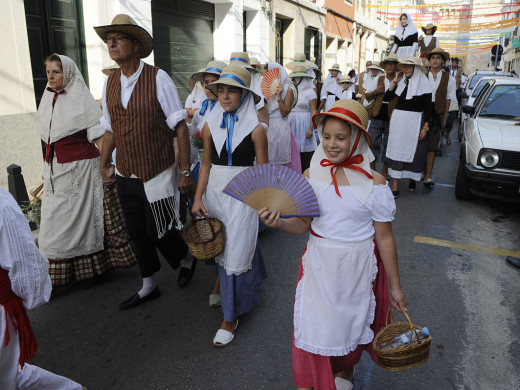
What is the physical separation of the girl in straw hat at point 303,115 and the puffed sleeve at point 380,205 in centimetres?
443

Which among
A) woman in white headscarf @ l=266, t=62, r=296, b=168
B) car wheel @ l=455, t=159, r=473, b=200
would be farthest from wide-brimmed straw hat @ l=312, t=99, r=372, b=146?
car wheel @ l=455, t=159, r=473, b=200

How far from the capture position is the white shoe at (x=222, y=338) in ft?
10.6

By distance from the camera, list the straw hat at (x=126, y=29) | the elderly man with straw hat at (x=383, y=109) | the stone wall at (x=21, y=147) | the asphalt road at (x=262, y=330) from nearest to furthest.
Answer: the asphalt road at (x=262, y=330) < the straw hat at (x=126, y=29) < the stone wall at (x=21, y=147) < the elderly man with straw hat at (x=383, y=109)

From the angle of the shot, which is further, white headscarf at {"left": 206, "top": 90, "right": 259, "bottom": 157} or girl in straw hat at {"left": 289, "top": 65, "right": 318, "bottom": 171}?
girl in straw hat at {"left": 289, "top": 65, "right": 318, "bottom": 171}

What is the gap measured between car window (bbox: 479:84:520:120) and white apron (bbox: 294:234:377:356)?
5973mm

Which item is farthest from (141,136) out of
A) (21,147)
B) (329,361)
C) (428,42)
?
(428,42)

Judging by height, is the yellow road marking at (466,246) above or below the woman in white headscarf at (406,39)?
below

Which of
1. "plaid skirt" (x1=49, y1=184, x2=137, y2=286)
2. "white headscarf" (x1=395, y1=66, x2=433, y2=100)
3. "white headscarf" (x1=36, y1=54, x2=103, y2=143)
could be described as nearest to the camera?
"white headscarf" (x1=36, y1=54, x2=103, y2=143)

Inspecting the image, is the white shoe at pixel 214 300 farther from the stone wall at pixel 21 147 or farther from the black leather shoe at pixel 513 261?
the stone wall at pixel 21 147

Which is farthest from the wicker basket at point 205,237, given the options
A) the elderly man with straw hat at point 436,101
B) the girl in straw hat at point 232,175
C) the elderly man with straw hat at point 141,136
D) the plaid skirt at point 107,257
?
the elderly man with straw hat at point 436,101

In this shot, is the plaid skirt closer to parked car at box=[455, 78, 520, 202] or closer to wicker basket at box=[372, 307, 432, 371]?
wicker basket at box=[372, 307, 432, 371]

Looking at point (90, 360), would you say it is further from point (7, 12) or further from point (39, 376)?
point (7, 12)

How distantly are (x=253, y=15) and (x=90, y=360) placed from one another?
42.8 ft

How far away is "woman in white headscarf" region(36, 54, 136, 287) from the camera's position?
3758 mm
